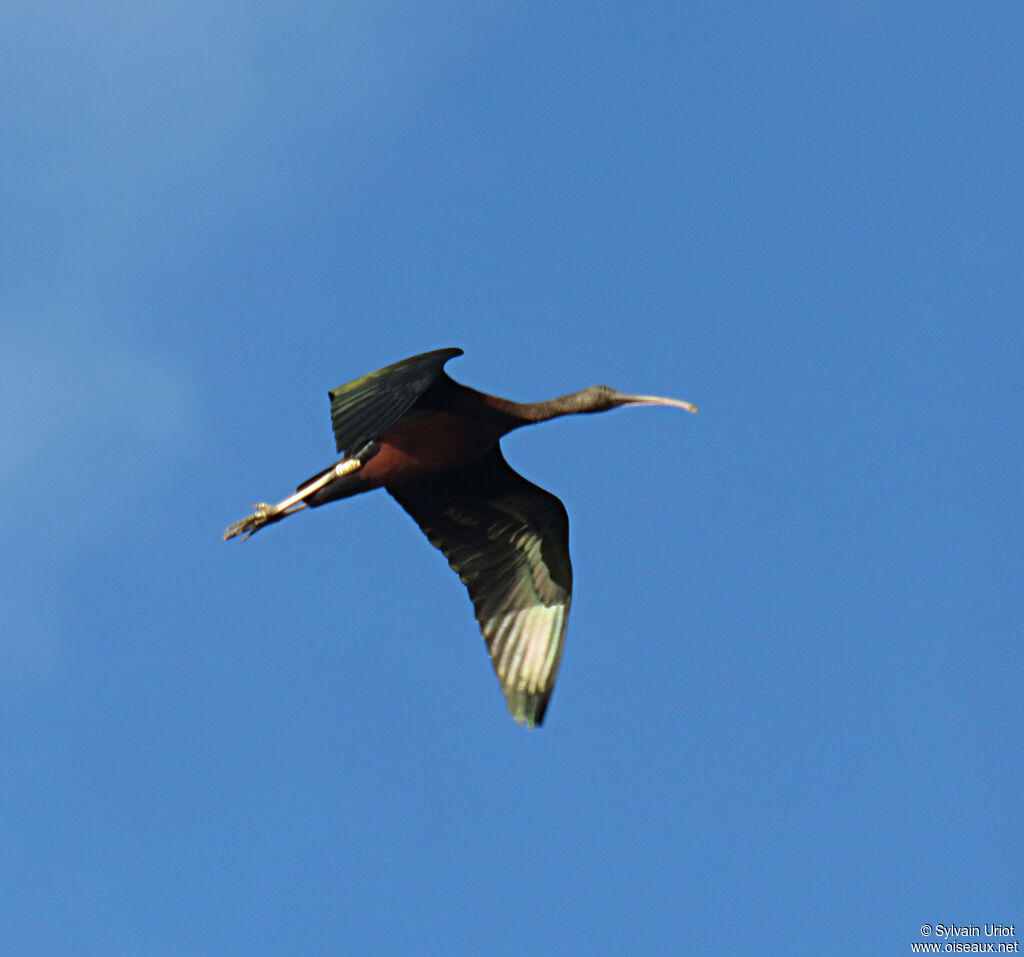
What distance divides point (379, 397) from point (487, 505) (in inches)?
110

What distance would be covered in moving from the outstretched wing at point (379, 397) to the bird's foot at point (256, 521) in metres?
1.84

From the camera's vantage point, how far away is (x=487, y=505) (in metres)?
16.2

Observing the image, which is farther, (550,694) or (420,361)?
(550,694)

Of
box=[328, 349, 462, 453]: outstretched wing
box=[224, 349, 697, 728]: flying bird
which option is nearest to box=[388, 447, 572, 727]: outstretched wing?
box=[224, 349, 697, 728]: flying bird

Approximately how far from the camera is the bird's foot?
15711 millimetres

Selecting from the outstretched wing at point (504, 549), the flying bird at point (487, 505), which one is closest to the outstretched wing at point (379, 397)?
the flying bird at point (487, 505)

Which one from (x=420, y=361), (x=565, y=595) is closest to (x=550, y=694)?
(x=565, y=595)

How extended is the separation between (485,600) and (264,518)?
2223 millimetres

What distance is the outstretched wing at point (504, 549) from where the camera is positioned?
15930 mm

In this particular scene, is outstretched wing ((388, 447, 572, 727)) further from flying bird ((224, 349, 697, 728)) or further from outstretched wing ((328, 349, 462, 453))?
outstretched wing ((328, 349, 462, 453))

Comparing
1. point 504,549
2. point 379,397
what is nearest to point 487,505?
point 504,549

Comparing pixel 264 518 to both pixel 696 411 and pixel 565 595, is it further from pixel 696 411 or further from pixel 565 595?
pixel 696 411

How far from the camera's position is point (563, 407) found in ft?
51.5

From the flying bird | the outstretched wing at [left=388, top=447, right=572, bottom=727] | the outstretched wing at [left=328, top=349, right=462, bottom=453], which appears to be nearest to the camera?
the outstretched wing at [left=328, top=349, right=462, bottom=453]
